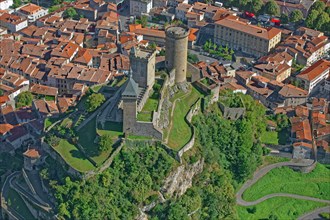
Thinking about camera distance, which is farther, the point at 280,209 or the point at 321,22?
the point at 321,22

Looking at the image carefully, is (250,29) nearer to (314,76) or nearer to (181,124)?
(314,76)

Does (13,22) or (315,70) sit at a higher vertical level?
(315,70)

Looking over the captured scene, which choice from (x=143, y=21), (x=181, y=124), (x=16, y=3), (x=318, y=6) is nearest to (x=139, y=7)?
(x=143, y=21)

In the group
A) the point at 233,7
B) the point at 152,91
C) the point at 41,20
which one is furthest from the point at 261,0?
the point at 152,91

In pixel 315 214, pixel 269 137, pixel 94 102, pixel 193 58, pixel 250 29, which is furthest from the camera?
pixel 250 29

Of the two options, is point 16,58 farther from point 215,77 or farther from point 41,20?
point 215,77

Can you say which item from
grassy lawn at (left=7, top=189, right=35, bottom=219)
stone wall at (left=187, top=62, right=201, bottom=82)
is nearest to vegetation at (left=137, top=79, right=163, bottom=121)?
stone wall at (left=187, top=62, right=201, bottom=82)

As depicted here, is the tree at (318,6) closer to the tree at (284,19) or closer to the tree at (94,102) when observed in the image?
the tree at (284,19)
